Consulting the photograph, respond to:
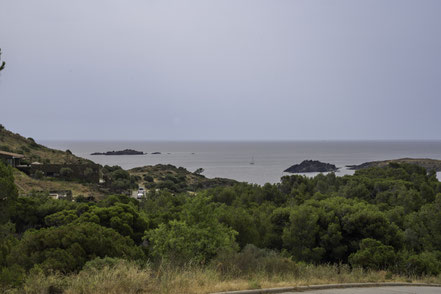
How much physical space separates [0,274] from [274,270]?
6088 millimetres

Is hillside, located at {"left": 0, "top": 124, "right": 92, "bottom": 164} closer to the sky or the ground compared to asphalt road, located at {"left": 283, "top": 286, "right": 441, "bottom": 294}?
closer to the sky

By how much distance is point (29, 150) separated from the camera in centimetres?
6162

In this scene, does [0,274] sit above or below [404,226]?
above

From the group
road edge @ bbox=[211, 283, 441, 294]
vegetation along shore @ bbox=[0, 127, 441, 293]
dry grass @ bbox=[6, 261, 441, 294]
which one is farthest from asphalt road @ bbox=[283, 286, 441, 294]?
vegetation along shore @ bbox=[0, 127, 441, 293]

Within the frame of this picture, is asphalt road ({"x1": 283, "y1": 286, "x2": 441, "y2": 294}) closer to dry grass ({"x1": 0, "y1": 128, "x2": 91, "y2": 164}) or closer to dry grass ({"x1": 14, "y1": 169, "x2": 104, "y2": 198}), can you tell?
dry grass ({"x1": 14, "y1": 169, "x2": 104, "y2": 198})

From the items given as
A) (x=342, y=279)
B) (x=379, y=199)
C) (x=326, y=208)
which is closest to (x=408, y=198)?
(x=379, y=199)

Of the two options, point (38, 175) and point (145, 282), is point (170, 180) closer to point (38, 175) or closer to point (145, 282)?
point (38, 175)

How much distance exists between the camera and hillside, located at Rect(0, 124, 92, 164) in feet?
188

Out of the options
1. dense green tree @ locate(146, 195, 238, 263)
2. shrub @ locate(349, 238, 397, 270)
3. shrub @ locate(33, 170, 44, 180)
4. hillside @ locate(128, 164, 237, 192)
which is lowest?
hillside @ locate(128, 164, 237, 192)

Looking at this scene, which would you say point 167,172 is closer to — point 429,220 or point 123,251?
point 429,220

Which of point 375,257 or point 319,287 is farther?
point 375,257

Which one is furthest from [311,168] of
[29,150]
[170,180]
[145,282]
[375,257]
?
[145,282]

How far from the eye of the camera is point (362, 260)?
17.9 meters

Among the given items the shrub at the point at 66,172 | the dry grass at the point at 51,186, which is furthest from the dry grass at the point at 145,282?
the shrub at the point at 66,172
